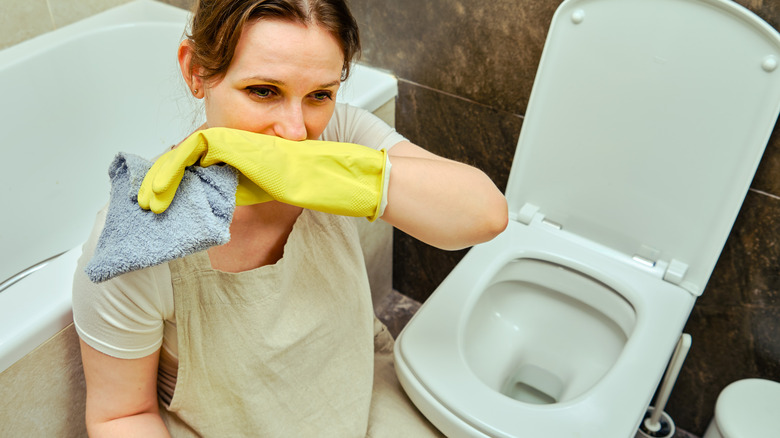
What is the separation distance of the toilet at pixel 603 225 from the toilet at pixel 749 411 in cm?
18

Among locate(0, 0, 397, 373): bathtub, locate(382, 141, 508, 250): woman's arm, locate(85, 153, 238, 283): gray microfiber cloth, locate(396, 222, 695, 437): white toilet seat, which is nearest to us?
locate(85, 153, 238, 283): gray microfiber cloth

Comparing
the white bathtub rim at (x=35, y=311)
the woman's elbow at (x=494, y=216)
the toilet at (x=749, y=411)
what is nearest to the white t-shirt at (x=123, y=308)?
the white bathtub rim at (x=35, y=311)

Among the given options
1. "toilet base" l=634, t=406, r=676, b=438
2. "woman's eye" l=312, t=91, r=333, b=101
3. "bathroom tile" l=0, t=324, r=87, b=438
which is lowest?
"toilet base" l=634, t=406, r=676, b=438

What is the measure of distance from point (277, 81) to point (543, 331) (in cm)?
70

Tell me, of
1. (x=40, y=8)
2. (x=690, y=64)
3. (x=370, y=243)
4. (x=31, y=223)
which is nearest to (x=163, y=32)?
(x=40, y=8)

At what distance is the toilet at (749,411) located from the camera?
37.6 inches

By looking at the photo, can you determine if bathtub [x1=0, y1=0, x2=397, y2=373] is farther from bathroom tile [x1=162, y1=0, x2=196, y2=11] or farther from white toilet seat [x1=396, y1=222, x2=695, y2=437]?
white toilet seat [x1=396, y1=222, x2=695, y2=437]

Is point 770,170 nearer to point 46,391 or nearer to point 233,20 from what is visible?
point 233,20

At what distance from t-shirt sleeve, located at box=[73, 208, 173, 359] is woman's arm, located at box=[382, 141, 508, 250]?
0.24 metres

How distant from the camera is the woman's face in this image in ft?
1.98

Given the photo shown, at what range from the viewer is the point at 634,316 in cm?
97

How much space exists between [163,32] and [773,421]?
1.35 meters

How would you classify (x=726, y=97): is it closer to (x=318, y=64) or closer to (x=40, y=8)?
(x=318, y=64)

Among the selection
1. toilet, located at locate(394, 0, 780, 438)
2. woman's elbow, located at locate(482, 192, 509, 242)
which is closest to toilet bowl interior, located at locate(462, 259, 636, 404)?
toilet, located at locate(394, 0, 780, 438)
